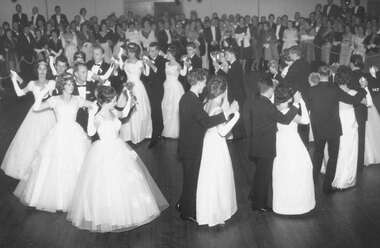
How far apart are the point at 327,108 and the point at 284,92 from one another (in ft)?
2.33

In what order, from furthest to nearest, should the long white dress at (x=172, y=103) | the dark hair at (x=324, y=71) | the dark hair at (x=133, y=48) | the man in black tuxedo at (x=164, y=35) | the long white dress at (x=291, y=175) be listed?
the man in black tuxedo at (x=164, y=35)
the long white dress at (x=172, y=103)
the dark hair at (x=133, y=48)
the dark hair at (x=324, y=71)
the long white dress at (x=291, y=175)

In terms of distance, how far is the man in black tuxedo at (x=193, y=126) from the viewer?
15.6 feet

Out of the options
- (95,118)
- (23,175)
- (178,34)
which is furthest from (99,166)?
(178,34)

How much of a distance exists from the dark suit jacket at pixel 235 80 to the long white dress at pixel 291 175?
2.36m

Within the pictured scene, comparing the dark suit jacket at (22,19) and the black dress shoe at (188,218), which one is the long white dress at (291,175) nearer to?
the black dress shoe at (188,218)

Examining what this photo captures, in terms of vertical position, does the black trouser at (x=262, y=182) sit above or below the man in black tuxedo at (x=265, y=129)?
below

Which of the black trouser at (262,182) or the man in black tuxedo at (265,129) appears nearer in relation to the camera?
the man in black tuxedo at (265,129)

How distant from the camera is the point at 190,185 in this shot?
507 centimetres

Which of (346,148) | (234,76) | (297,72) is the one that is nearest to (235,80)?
(234,76)

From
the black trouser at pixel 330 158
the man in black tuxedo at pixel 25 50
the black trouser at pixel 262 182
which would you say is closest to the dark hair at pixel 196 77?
the black trouser at pixel 262 182

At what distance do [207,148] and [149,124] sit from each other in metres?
3.24

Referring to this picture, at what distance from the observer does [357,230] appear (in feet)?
16.3

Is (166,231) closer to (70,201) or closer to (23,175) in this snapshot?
(70,201)

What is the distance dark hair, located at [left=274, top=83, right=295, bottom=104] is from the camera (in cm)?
500
